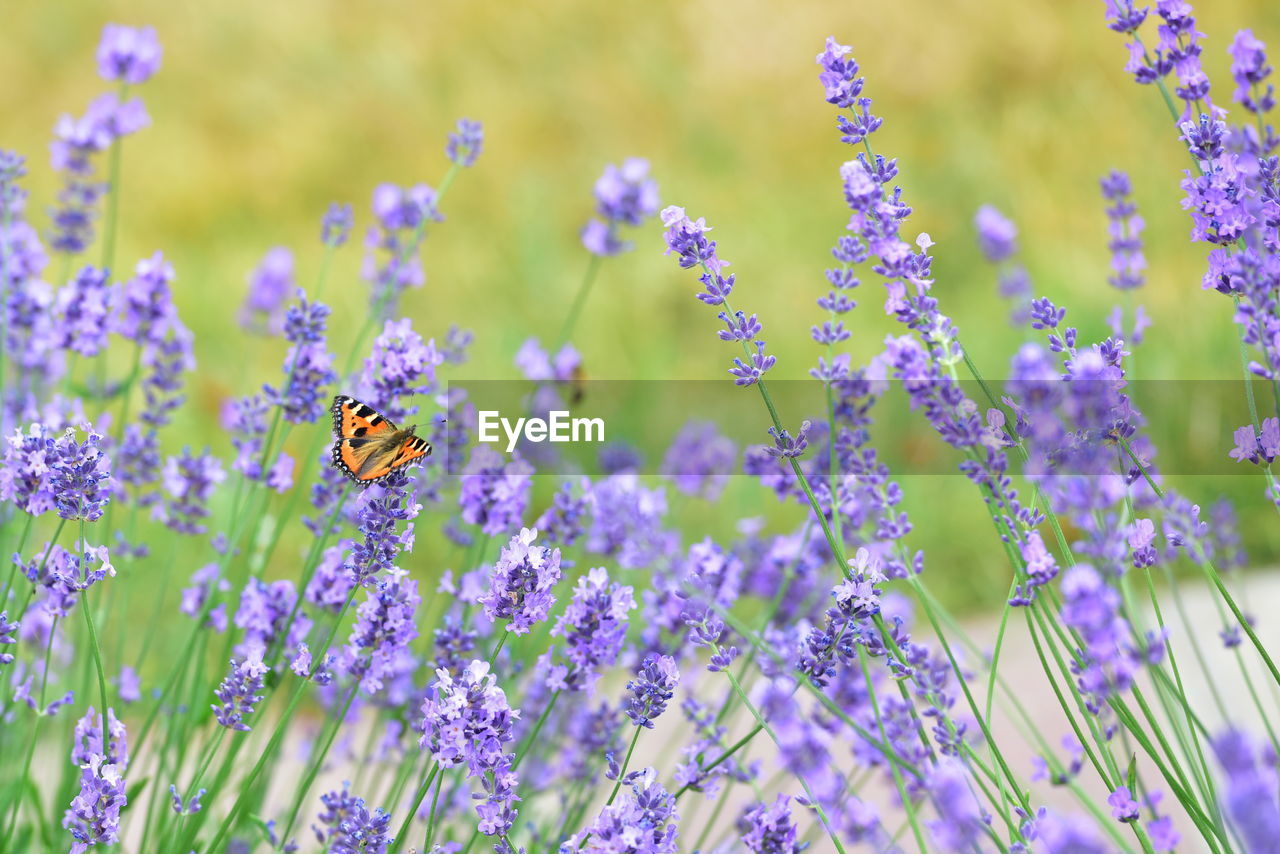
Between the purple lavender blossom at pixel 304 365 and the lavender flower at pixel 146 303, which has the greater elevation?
the lavender flower at pixel 146 303

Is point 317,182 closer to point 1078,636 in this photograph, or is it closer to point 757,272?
point 757,272

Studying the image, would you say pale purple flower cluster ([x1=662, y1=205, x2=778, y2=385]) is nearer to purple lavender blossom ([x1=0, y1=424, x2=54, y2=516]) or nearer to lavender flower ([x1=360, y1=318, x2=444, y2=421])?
lavender flower ([x1=360, y1=318, x2=444, y2=421])

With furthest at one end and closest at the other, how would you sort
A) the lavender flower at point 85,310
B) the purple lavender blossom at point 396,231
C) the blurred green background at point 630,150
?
the blurred green background at point 630,150 → the purple lavender blossom at point 396,231 → the lavender flower at point 85,310

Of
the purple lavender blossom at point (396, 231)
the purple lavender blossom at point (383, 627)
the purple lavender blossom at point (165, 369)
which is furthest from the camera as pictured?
the purple lavender blossom at point (396, 231)

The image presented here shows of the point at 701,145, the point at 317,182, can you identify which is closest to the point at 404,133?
the point at 317,182

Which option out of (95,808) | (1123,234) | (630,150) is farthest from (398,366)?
(630,150)

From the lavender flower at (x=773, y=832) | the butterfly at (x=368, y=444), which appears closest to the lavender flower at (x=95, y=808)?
the butterfly at (x=368, y=444)

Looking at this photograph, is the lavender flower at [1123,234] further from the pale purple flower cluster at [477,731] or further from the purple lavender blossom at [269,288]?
the purple lavender blossom at [269,288]
